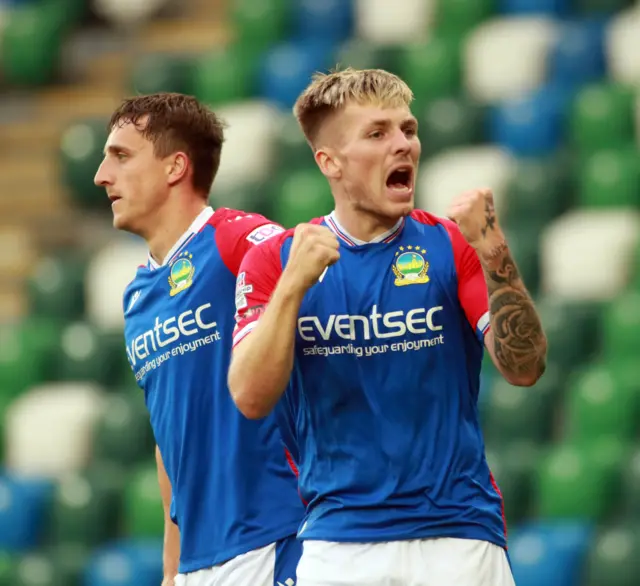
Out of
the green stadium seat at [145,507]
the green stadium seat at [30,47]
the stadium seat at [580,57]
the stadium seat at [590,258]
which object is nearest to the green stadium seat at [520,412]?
the stadium seat at [590,258]

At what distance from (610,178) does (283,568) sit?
3.82 meters

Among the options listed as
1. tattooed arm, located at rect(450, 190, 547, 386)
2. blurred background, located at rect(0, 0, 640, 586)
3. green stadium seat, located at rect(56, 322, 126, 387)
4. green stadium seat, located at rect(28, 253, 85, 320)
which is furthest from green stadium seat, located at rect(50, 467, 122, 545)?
tattooed arm, located at rect(450, 190, 547, 386)

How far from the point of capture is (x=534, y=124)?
773 cm

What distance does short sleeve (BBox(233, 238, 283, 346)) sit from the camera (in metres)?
3.37

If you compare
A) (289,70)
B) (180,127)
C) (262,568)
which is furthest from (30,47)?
(262,568)

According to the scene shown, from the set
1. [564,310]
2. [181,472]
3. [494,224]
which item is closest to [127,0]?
[564,310]

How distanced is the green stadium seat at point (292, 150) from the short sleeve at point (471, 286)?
15.7 feet

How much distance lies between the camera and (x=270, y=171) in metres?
8.36

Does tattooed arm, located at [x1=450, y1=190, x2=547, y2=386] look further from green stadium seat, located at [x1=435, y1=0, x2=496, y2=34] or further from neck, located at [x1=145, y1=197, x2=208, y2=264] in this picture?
green stadium seat, located at [x1=435, y1=0, x2=496, y2=34]

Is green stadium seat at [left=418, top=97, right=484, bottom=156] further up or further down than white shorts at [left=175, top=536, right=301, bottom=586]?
further up

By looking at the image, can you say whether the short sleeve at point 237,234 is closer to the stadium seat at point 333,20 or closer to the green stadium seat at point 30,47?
the stadium seat at point 333,20

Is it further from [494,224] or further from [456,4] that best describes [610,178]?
[494,224]

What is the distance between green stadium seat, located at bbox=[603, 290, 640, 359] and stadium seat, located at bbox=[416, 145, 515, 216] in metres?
0.99

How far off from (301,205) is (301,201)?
2 centimetres
